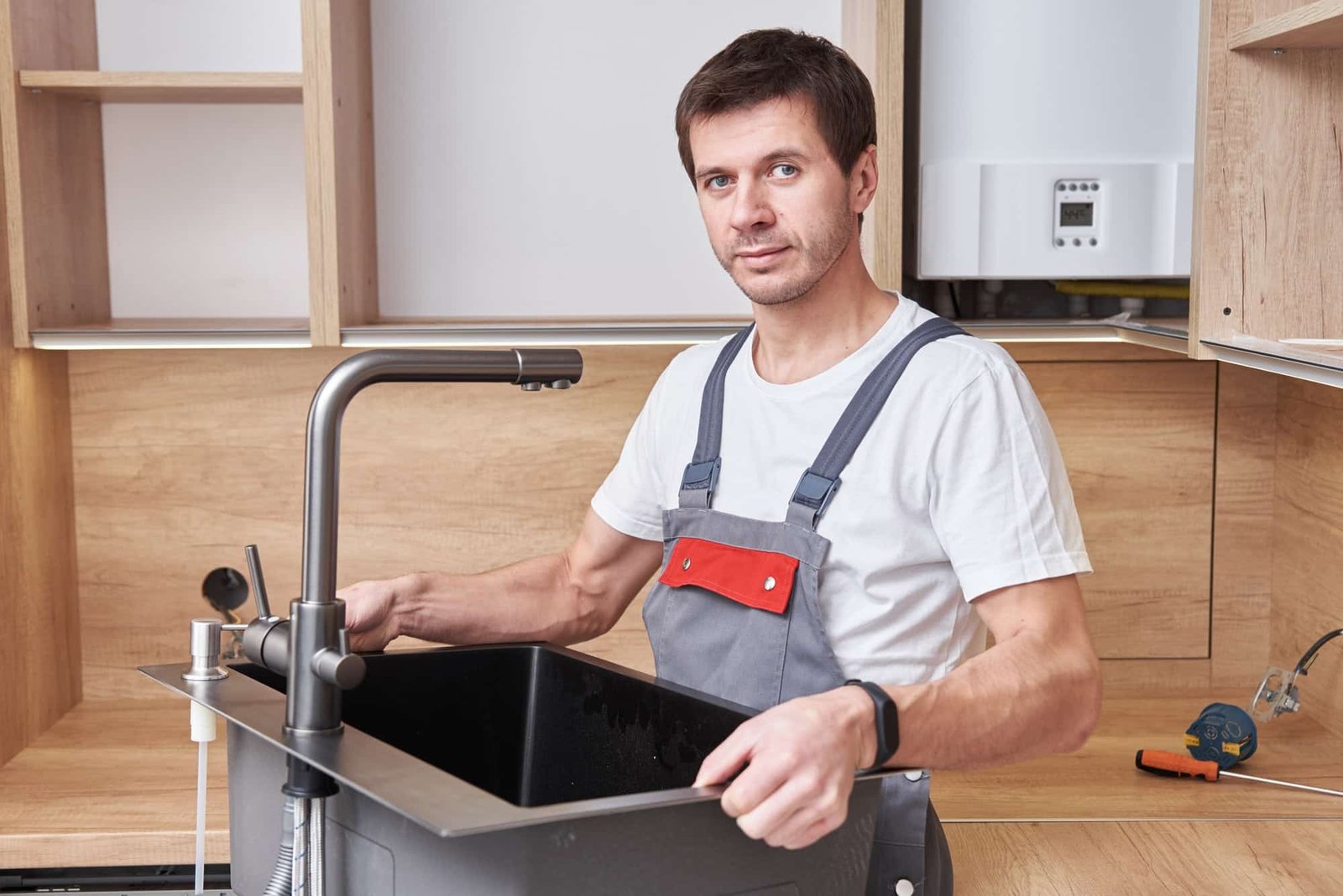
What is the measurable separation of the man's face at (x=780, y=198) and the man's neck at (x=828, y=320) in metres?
0.02

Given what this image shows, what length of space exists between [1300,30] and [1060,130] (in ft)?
1.33

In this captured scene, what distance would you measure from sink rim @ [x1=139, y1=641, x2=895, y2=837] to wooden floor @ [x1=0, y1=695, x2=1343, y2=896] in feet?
2.38

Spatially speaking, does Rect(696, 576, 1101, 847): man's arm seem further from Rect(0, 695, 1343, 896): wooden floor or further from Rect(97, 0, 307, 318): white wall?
Rect(97, 0, 307, 318): white wall

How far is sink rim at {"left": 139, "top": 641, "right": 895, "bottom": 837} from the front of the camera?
2.02 feet

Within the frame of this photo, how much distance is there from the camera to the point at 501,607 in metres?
1.32

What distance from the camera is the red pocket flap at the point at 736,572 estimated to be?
1159 millimetres

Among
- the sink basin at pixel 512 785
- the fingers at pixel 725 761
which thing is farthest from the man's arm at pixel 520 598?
the fingers at pixel 725 761

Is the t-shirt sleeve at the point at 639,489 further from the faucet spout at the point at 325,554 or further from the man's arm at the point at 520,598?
the faucet spout at the point at 325,554

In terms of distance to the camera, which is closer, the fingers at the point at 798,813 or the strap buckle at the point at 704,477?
the fingers at the point at 798,813

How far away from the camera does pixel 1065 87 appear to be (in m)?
1.80

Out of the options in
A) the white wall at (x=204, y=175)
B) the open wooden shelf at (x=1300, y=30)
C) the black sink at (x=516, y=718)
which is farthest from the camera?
the white wall at (x=204, y=175)

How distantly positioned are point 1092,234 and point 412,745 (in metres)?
1.17

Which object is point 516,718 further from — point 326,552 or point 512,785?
point 326,552

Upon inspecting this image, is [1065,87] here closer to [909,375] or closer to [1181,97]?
[1181,97]
